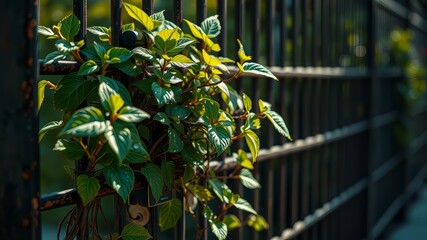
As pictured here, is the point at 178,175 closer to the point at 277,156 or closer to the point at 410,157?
the point at 277,156

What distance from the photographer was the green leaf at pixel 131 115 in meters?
1.27


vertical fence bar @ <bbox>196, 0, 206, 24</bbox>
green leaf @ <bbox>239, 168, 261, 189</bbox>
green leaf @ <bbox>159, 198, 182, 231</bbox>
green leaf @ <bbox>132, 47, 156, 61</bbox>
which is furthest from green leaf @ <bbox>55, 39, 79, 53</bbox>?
green leaf @ <bbox>239, 168, 261, 189</bbox>

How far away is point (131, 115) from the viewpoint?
128 cm

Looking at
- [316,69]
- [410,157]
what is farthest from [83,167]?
[410,157]

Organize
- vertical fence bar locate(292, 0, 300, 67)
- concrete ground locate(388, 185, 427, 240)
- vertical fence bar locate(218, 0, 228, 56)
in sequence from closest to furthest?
vertical fence bar locate(218, 0, 228, 56) → vertical fence bar locate(292, 0, 300, 67) → concrete ground locate(388, 185, 427, 240)

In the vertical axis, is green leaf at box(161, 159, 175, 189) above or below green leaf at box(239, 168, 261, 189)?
above

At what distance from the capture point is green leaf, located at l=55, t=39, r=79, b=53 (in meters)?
1.33

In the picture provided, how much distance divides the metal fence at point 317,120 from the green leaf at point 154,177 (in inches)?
3.9

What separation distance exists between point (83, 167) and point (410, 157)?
19.4 feet

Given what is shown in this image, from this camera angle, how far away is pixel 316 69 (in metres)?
3.21

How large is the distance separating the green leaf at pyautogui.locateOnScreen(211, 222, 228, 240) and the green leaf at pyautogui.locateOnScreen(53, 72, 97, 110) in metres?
0.49

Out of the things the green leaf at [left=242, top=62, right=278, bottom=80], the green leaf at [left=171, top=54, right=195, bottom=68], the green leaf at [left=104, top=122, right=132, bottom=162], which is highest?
the green leaf at [left=171, top=54, right=195, bottom=68]

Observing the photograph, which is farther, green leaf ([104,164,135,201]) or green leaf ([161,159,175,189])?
green leaf ([161,159,175,189])

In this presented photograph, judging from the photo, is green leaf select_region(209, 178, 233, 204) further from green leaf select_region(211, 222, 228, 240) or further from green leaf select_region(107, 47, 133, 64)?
green leaf select_region(107, 47, 133, 64)
